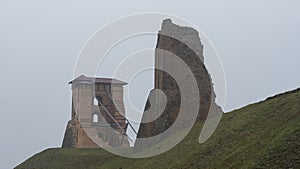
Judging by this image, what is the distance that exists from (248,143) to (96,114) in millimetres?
24178

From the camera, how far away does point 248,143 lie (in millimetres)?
13820

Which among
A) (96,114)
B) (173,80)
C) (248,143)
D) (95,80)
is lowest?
(96,114)

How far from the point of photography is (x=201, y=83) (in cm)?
2358

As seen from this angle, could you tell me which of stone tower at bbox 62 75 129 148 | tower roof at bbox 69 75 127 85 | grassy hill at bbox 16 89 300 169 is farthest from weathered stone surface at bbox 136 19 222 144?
tower roof at bbox 69 75 127 85

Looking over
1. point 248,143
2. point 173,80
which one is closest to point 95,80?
point 173,80

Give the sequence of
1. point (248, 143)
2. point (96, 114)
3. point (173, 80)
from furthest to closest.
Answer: point (96, 114) → point (173, 80) → point (248, 143)

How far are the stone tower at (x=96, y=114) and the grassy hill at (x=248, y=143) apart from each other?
1338cm

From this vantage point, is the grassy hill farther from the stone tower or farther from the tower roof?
the tower roof

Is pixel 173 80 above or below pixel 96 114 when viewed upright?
above

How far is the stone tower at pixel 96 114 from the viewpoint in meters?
34.6

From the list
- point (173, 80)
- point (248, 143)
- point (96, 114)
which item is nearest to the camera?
point (248, 143)

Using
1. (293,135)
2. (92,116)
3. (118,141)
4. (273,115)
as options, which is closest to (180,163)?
(273,115)

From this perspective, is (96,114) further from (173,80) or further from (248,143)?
(248,143)

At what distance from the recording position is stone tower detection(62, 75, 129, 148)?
34594mm
